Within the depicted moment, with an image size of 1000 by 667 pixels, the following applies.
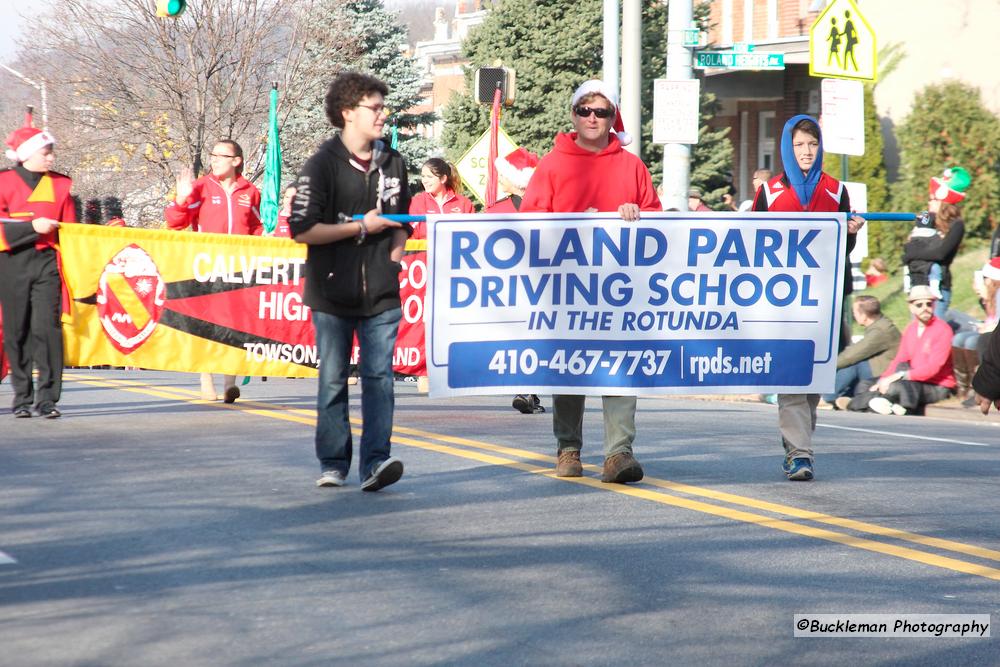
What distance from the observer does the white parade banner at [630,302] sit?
28.8 feet

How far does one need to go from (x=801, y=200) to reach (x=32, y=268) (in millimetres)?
5591

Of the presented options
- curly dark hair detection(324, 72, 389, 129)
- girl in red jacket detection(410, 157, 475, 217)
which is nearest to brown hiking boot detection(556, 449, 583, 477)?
curly dark hair detection(324, 72, 389, 129)

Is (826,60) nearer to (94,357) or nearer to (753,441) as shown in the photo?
(753,441)

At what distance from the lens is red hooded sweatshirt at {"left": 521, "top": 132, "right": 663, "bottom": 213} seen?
877cm

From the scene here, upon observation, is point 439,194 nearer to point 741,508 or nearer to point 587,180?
point 587,180

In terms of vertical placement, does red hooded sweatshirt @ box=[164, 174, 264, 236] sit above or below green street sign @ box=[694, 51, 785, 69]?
below

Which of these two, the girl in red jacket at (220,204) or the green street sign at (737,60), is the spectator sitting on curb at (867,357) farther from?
the girl in red jacket at (220,204)

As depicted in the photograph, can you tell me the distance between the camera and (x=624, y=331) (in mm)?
8922

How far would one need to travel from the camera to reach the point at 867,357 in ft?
53.7

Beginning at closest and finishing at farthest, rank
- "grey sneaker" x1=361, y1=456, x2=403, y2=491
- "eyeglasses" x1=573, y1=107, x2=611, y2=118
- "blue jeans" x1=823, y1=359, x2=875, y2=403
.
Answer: "grey sneaker" x1=361, y1=456, x2=403, y2=491 → "eyeglasses" x1=573, y1=107, x2=611, y2=118 → "blue jeans" x1=823, y1=359, x2=875, y2=403

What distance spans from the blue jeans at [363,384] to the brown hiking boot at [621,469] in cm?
118

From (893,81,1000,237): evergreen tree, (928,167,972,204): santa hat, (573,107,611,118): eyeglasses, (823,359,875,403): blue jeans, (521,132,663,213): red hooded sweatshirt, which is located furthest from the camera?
(893,81,1000,237): evergreen tree

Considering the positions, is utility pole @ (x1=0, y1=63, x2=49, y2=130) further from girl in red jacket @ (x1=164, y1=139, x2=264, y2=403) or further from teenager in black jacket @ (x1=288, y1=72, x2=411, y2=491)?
teenager in black jacket @ (x1=288, y1=72, x2=411, y2=491)

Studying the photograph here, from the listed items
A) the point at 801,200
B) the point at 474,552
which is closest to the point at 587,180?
the point at 801,200
